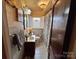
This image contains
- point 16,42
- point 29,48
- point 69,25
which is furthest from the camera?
point 29,48

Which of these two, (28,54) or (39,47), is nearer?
(28,54)

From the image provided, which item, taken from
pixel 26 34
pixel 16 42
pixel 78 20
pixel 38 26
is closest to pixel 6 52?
pixel 78 20

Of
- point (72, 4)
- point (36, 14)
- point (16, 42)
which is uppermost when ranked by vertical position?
point (36, 14)

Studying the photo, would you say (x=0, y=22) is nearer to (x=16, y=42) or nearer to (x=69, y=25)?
(x=69, y=25)

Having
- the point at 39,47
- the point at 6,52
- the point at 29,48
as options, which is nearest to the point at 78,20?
the point at 6,52

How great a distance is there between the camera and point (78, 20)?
2.97 ft

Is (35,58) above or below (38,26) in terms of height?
below

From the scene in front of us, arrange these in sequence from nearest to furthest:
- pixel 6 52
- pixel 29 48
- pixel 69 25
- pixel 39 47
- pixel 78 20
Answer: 1. pixel 78 20
2. pixel 6 52
3. pixel 69 25
4. pixel 29 48
5. pixel 39 47

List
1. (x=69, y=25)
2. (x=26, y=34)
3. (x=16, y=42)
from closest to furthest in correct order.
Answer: (x=69, y=25) → (x=16, y=42) → (x=26, y=34)

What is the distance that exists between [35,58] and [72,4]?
362cm

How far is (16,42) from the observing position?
2740mm

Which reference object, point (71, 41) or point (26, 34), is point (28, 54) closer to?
point (26, 34)

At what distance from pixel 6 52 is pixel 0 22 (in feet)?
0.97

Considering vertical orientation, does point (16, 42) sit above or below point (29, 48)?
above
